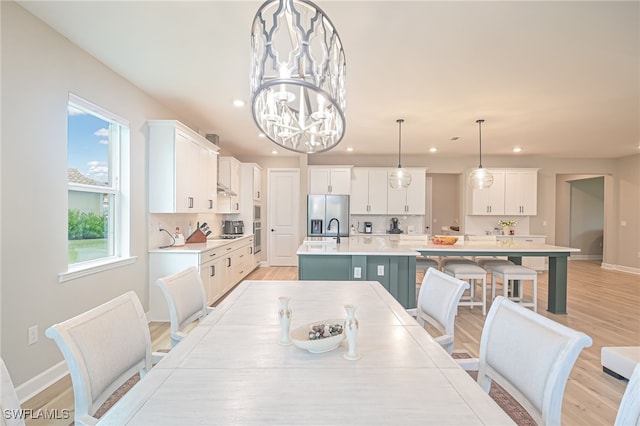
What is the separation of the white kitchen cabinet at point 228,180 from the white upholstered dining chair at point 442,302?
4150mm

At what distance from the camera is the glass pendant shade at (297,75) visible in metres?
1.10

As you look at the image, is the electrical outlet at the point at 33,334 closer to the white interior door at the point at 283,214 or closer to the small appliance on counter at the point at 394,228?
the white interior door at the point at 283,214

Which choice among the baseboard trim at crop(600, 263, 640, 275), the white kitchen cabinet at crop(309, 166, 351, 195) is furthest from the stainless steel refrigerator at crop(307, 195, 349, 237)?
the baseboard trim at crop(600, 263, 640, 275)

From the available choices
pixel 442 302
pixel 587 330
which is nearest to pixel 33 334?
pixel 442 302

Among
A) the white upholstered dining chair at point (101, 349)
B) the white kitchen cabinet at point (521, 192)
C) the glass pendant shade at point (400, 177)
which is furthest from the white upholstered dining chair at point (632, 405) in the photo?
the white kitchen cabinet at point (521, 192)

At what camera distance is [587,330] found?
329 cm

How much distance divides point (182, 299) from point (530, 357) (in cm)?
164

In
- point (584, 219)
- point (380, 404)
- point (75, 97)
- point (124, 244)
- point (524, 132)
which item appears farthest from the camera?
point (584, 219)

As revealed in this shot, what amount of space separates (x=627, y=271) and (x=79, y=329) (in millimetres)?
9332

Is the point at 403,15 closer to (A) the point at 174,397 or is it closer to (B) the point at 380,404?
(B) the point at 380,404

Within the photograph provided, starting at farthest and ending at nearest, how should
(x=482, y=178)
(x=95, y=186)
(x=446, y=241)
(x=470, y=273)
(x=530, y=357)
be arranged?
(x=482, y=178)
(x=446, y=241)
(x=470, y=273)
(x=95, y=186)
(x=530, y=357)

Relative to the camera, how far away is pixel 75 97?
8.11ft

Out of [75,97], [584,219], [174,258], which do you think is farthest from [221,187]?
[584,219]

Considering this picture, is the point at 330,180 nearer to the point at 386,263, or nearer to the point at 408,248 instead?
the point at 408,248
